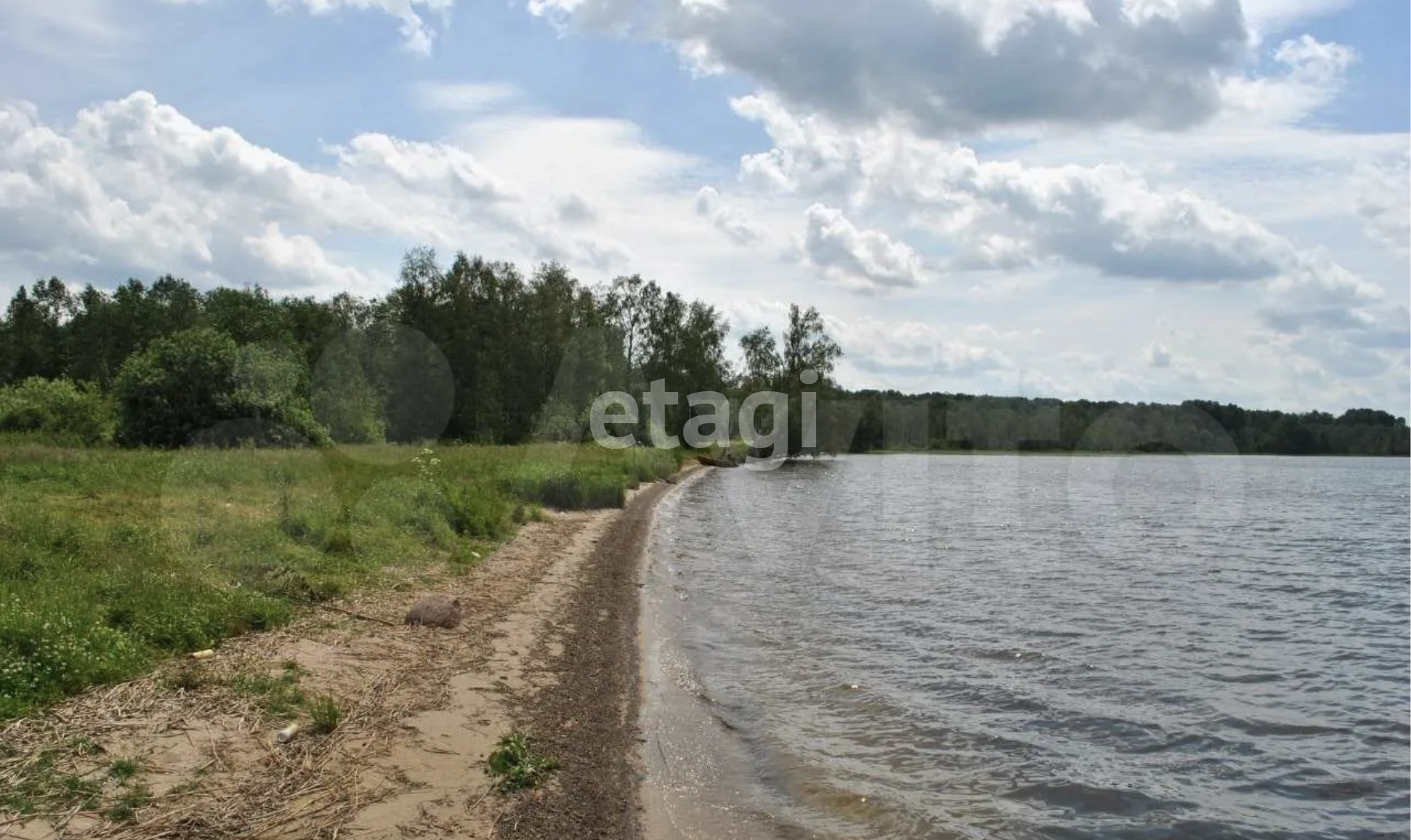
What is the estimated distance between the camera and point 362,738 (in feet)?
27.5

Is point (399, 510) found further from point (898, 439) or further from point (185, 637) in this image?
point (898, 439)

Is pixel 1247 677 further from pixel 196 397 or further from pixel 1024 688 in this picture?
pixel 196 397

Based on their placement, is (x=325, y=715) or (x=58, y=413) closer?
(x=325, y=715)

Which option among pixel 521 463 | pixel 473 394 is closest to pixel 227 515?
pixel 521 463

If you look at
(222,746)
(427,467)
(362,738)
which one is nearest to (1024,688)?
(362,738)

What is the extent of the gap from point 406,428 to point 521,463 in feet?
123

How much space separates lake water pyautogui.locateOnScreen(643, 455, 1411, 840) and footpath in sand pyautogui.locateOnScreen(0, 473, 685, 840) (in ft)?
2.60

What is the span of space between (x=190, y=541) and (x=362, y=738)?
22.4ft

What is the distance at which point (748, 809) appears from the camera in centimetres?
862

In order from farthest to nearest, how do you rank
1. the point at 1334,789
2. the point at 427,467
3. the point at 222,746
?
the point at 427,467, the point at 1334,789, the point at 222,746

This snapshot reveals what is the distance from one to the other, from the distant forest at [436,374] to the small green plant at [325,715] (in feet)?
83.5

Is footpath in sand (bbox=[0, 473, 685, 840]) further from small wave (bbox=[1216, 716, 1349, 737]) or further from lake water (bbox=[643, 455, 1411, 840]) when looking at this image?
small wave (bbox=[1216, 716, 1349, 737])

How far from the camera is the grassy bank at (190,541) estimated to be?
29.0 feet

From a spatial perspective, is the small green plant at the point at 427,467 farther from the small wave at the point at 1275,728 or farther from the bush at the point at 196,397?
the small wave at the point at 1275,728
